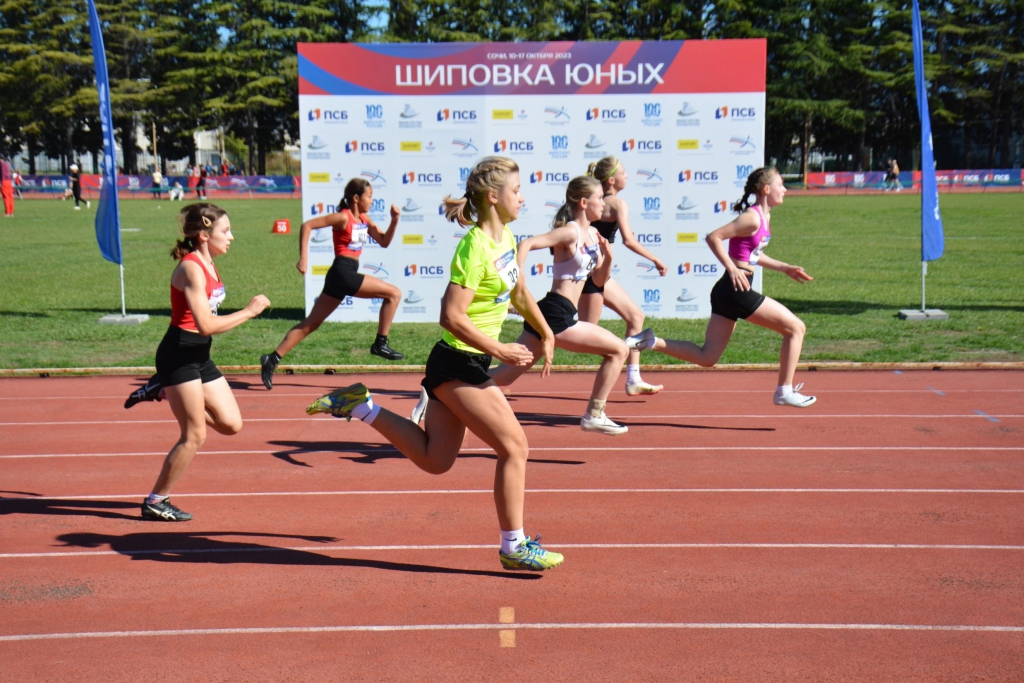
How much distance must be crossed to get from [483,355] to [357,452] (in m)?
3.16

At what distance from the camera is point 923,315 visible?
46.2ft

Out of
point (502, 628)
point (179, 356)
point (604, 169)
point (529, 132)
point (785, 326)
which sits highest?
point (529, 132)

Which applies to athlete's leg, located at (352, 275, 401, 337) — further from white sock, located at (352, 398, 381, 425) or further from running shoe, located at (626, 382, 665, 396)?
white sock, located at (352, 398, 381, 425)

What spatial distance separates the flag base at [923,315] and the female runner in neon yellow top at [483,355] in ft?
33.7

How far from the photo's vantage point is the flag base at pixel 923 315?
45.9 feet

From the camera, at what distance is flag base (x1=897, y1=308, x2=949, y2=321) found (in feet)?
45.9

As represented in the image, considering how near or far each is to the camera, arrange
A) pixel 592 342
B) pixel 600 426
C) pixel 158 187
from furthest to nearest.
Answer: pixel 158 187
pixel 600 426
pixel 592 342

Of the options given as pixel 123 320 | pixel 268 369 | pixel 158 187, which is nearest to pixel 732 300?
pixel 268 369

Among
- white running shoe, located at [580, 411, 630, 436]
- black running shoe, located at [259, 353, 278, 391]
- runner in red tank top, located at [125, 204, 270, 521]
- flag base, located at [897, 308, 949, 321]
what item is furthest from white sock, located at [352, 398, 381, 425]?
flag base, located at [897, 308, 949, 321]

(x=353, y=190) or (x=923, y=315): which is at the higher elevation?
(x=353, y=190)

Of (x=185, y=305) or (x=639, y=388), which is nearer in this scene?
(x=185, y=305)

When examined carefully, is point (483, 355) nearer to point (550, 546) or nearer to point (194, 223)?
point (550, 546)

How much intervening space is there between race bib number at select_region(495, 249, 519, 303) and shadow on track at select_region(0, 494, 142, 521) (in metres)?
2.92

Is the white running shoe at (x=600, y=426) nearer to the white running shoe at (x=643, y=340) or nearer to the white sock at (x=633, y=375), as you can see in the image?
the white running shoe at (x=643, y=340)
